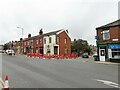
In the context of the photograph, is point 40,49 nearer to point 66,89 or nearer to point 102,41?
point 102,41

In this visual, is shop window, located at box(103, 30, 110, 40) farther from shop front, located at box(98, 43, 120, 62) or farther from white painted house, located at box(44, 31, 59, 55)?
white painted house, located at box(44, 31, 59, 55)

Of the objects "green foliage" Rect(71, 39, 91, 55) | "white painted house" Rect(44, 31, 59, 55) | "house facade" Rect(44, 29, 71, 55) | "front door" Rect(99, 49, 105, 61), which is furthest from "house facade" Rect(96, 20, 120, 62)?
"green foliage" Rect(71, 39, 91, 55)

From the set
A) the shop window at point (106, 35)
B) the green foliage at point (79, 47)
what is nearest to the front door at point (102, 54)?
the shop window at point (106, 35)

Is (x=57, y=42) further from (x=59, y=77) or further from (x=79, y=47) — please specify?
(x=59, y=77)

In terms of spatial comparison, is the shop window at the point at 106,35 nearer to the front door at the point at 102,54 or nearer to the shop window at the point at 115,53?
the front door at the point at 102,54

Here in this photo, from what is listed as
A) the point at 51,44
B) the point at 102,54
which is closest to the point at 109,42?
the point at 102,54

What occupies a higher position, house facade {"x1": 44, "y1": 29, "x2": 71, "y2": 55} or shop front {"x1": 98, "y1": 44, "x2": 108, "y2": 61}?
house facade {"x1": 44, "y1": 29, "x2": 71, "y2": 55}

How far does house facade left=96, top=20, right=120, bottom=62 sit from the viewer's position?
33219 millimetres

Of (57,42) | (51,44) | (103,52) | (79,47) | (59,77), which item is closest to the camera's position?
(59,77)

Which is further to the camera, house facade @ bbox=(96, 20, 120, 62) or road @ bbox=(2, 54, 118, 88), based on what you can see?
house facade @ bbox=(96, 20, 120, 62)

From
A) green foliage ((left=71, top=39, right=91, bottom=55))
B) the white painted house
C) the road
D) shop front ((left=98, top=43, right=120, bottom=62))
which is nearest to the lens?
the road

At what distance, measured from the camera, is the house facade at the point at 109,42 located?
33219mm

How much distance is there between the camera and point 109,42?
34062 mm

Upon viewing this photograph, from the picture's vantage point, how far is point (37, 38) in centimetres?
6631
